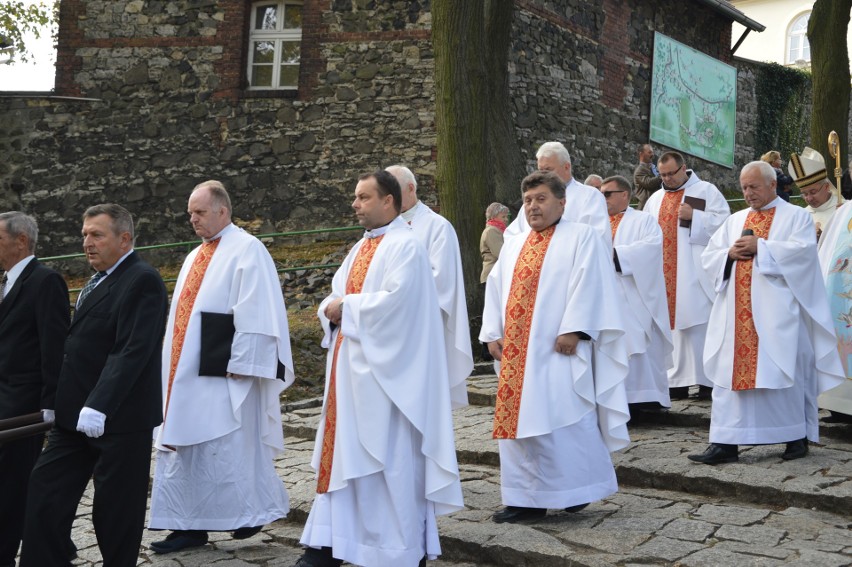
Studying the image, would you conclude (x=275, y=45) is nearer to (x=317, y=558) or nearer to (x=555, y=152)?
(x=555, y=152)

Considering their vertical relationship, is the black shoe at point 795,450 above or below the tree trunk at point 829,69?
below

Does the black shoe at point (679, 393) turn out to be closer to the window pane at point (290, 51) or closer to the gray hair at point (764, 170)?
the gray hair at point (764, 170)

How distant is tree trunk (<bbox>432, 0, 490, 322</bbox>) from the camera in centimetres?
1145

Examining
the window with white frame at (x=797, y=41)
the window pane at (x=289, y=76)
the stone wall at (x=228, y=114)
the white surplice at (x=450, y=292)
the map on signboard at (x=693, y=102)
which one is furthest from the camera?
the window with white frame at (x=797, y=41)

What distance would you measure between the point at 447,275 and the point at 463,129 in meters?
4.42

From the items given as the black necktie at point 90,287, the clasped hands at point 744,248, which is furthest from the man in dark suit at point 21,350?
the clasped hands at point 744,248

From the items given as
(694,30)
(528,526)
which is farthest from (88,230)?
(694,30)

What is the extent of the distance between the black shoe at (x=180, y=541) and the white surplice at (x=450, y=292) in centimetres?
177

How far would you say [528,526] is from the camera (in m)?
6.03

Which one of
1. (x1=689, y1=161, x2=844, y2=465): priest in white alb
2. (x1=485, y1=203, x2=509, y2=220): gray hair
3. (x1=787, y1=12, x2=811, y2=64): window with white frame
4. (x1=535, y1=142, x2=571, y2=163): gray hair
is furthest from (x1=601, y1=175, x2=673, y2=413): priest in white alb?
(x1=787, y1=12, x2=811, y2=64): window with white frame

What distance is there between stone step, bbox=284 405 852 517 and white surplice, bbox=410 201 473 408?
977 millimetres

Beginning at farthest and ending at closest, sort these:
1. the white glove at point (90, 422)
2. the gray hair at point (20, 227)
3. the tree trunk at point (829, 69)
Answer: the tree trunk at point (829, 69)
the gray hair at point (20, 227)
the white glove at point (90, 422)

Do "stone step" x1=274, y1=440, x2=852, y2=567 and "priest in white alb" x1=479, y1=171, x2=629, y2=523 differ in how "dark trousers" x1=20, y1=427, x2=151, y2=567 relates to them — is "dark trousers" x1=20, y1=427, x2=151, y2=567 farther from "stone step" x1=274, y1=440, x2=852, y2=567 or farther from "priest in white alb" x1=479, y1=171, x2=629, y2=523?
"priest in white alb" x1=479, y1=171, x2=629, y2=523

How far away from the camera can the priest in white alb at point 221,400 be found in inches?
243
